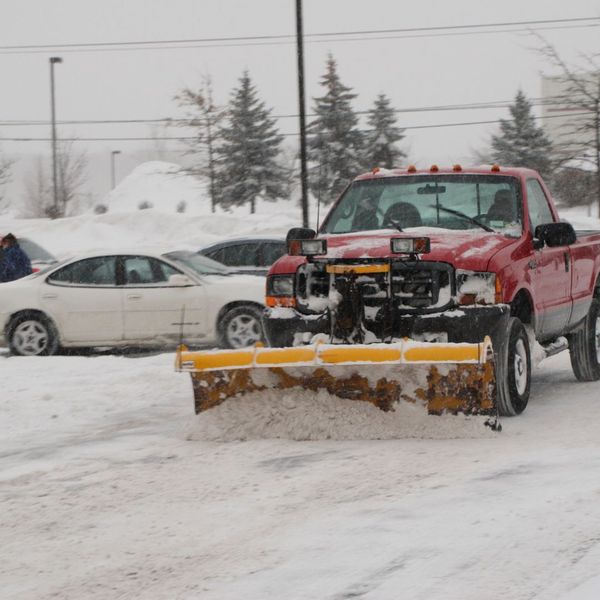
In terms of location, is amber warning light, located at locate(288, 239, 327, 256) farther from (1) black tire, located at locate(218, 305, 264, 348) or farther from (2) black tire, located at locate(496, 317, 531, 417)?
(1) black tire, located at locate(218, 305, 264, 348)

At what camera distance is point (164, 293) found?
14.3m

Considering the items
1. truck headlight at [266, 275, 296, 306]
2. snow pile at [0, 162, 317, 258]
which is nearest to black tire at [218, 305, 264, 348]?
truck headlight at [266, 275, 296, 306]

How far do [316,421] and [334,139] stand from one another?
57.9 meters

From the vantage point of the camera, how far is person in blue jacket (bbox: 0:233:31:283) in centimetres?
1684

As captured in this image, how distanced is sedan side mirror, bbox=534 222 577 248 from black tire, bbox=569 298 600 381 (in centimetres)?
168

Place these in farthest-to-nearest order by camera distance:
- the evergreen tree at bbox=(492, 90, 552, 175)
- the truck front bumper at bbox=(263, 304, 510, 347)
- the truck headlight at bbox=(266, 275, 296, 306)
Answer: the evergreen tree at bbox=(492, 90, 552, 175) < the truck headlight at bbox=(266, 275, 296, 306) < the truck front bumper at bbox=(263, 304, 510, 347)

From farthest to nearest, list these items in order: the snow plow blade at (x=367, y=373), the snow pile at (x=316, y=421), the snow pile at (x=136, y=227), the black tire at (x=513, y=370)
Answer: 1. the snow pile at (x=136, y=227)
2. the black tire at (x=513, y=370)
3. the snow pile at (x=316, y=421)
4. the snow plow blade at (x=367, y=373)

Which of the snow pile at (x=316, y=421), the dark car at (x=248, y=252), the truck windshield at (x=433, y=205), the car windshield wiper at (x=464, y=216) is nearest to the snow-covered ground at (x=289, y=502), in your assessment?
the snow pile at (x=316, y=421)

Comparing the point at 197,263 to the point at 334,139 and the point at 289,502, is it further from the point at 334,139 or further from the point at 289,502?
the point at 334,139

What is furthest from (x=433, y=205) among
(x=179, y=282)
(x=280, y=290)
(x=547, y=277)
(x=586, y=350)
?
(x=179, y=282)

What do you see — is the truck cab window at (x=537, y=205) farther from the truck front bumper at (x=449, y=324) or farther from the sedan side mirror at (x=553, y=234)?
the truck front bumper at (x=449, y=324)

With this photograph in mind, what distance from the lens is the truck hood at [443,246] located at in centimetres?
834

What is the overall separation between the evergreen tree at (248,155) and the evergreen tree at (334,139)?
2412 millimetres

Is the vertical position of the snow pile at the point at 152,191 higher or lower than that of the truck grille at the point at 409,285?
higher
